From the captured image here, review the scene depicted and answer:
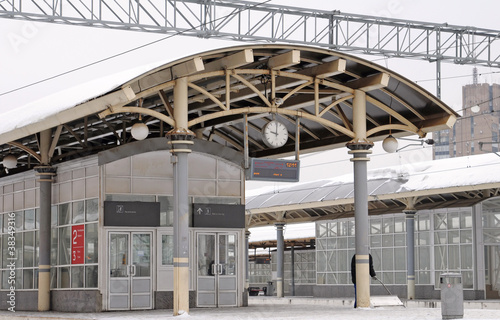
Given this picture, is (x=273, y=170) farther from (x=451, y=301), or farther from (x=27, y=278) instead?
(x=27, y=278)

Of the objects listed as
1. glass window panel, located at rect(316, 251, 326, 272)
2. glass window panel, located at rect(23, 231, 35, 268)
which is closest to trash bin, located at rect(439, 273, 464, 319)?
glass window panel, located at rect(23, 231, 35, 268)

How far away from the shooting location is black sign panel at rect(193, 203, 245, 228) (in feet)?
75.9

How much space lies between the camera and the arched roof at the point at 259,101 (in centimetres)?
1930

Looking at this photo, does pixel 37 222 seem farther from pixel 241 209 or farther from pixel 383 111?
pixel 383 111

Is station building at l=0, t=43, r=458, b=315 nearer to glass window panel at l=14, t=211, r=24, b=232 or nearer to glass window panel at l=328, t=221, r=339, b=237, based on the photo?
glass window panel at l=14, t=211, r=24, b=232

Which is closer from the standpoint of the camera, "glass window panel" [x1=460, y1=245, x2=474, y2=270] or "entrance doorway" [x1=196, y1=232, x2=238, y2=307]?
"entrance doorway" [x1=196, y1=232, x2=238, y2=307]

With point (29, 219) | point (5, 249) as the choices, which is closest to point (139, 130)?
point (29, 219)

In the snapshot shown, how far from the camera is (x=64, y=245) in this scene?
23641 mm

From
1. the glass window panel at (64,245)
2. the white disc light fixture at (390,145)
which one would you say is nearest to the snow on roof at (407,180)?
the white disc light fixture at (390,145)

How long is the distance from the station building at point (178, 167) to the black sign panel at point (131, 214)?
3 centimetres

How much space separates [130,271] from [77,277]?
5.03 ft

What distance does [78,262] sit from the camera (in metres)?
22.7

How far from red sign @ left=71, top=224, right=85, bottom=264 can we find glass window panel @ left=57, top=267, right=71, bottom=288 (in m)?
0.46

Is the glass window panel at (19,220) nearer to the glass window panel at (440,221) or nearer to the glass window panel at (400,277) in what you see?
the glass window panel at (440,221)
